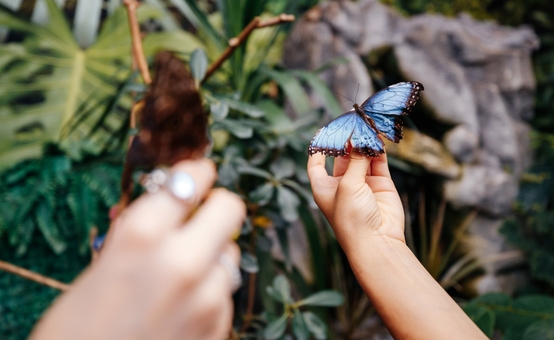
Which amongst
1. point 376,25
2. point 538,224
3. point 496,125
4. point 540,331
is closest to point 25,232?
point 540,331

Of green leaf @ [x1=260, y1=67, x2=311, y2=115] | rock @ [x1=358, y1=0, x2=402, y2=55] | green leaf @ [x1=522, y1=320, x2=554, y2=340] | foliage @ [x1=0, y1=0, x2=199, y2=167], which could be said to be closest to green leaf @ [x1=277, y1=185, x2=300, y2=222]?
green leaf @ [x1=260, y1=67, x2=311, y2=115]

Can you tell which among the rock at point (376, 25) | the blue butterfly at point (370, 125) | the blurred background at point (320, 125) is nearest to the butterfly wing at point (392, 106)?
the blue butterfly at point (370, 125)

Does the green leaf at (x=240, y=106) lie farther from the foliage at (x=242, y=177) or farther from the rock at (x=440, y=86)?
the rock at (x=440, y=86)

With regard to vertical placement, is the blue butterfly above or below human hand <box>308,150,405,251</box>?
above

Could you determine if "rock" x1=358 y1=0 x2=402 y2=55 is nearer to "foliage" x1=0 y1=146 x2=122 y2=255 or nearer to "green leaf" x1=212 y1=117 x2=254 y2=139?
"green leaf" x1=212 y1=117 x2=254 y2=139

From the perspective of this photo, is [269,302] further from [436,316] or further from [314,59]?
[314,59]

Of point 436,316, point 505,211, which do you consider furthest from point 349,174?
point 505,211
